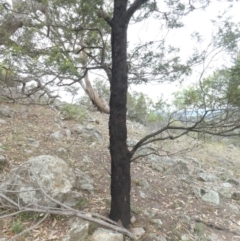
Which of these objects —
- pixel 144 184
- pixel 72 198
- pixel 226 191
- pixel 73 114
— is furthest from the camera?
pixel 73 114

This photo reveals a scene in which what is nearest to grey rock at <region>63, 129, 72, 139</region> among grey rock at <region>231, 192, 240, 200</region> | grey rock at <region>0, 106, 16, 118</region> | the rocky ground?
the rocky ground

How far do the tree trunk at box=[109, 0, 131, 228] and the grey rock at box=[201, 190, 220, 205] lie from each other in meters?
1.56

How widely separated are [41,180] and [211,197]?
234 centimetres

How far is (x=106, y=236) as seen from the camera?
2348mm

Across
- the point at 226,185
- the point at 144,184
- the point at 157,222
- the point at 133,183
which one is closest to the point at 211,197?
the point at 226,185

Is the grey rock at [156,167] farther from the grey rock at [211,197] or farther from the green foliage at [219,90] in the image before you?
the green foliage at [219,90]

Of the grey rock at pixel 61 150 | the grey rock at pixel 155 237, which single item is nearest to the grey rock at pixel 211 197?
the grey rock at pixel 155 237

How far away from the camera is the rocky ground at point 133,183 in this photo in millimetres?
2539

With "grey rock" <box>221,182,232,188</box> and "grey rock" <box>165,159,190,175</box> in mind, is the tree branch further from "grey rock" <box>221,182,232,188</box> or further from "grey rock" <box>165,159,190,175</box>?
"grey rock" <box>221,182,232,188</box>

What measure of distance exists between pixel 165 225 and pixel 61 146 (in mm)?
2241

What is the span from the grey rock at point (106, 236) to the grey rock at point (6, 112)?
3.52m

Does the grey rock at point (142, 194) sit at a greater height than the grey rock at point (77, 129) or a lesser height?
lesser

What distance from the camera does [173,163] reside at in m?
4.59

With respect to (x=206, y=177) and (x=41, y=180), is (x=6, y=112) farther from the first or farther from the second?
(x=206, y=177)
